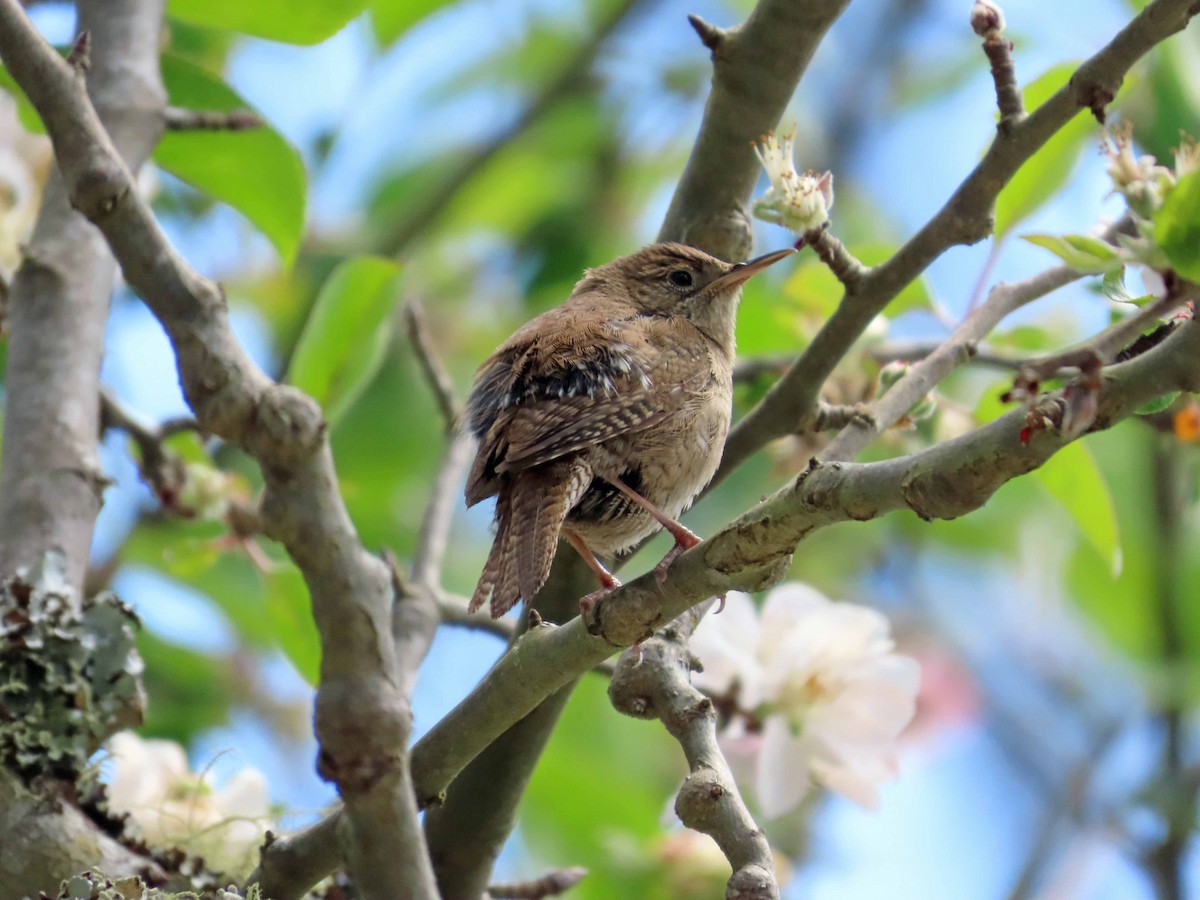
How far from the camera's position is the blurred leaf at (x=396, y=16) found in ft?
14.8

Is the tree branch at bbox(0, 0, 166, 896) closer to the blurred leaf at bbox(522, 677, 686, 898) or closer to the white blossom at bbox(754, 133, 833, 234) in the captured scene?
the white blossom at bbox(754, 133, 833, 234)

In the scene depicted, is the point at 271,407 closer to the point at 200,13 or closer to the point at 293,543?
the point at 293,543

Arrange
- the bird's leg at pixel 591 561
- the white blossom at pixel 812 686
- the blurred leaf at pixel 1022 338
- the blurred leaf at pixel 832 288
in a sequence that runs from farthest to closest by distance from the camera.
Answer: the blurred leaf at pixel 1022 338
the blurred leaf at pixel 832 288
the white blossom at pixel 812 686
the bird's leg at pixel 591 561

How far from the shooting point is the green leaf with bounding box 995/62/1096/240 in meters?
3.14

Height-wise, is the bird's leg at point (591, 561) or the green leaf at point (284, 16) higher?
the green leaf at point (284, 16)

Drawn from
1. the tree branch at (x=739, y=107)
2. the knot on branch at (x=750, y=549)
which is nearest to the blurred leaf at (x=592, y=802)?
the tree branch at (x=739, y=107)

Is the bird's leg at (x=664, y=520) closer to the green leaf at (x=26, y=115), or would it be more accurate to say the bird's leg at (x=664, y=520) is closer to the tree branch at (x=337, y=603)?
the tree branch at (x=337, y=603)

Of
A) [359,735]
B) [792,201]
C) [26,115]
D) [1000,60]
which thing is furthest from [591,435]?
[26,115]

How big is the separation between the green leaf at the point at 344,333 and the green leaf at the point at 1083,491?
1.50 metres

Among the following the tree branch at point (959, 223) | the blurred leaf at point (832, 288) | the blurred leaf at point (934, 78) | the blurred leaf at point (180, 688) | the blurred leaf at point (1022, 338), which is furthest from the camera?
the blurred leaf at point (934, 78)

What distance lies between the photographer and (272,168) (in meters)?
3.28

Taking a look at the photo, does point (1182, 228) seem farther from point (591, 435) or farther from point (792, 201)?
point (591, 435)

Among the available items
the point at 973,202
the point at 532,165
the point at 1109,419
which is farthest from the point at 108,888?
the point at 532,165

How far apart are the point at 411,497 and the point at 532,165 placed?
1643mm
